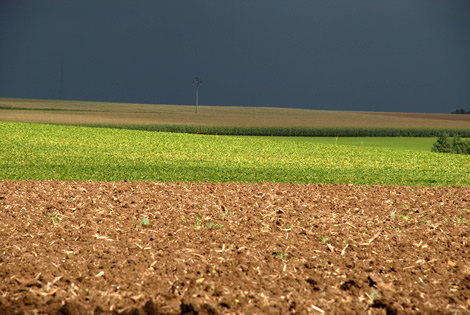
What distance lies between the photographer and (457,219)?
11.8 metres

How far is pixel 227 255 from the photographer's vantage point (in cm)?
826

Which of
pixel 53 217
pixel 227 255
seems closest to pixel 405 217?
pixel 227 255

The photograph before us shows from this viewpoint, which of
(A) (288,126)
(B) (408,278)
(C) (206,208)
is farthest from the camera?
(A) (288,126)

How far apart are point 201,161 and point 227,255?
16.7 meters

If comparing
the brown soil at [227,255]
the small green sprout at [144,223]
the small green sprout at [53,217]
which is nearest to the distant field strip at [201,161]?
the brown soil at [227,255]

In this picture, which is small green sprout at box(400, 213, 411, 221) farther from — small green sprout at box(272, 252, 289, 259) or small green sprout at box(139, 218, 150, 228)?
small green sprout at box(139, 218, 150, 228)

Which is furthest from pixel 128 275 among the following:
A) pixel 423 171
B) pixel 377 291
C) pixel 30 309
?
pixel 423 171

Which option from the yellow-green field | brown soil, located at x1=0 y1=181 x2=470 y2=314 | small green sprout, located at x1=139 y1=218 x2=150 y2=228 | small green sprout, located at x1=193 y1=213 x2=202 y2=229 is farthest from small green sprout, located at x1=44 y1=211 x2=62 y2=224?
the yellow-green field

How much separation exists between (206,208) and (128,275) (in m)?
4.43

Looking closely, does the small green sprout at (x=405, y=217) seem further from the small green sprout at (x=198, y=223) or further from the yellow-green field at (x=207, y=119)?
the yellow-green field at (x=207, y=119)


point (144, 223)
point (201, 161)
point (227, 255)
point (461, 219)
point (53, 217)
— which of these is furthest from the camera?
point (201, 161)

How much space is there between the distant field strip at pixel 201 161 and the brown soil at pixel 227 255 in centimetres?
621

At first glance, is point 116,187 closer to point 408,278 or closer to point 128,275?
point 128,275

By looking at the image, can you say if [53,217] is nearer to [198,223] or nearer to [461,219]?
[198,223]
